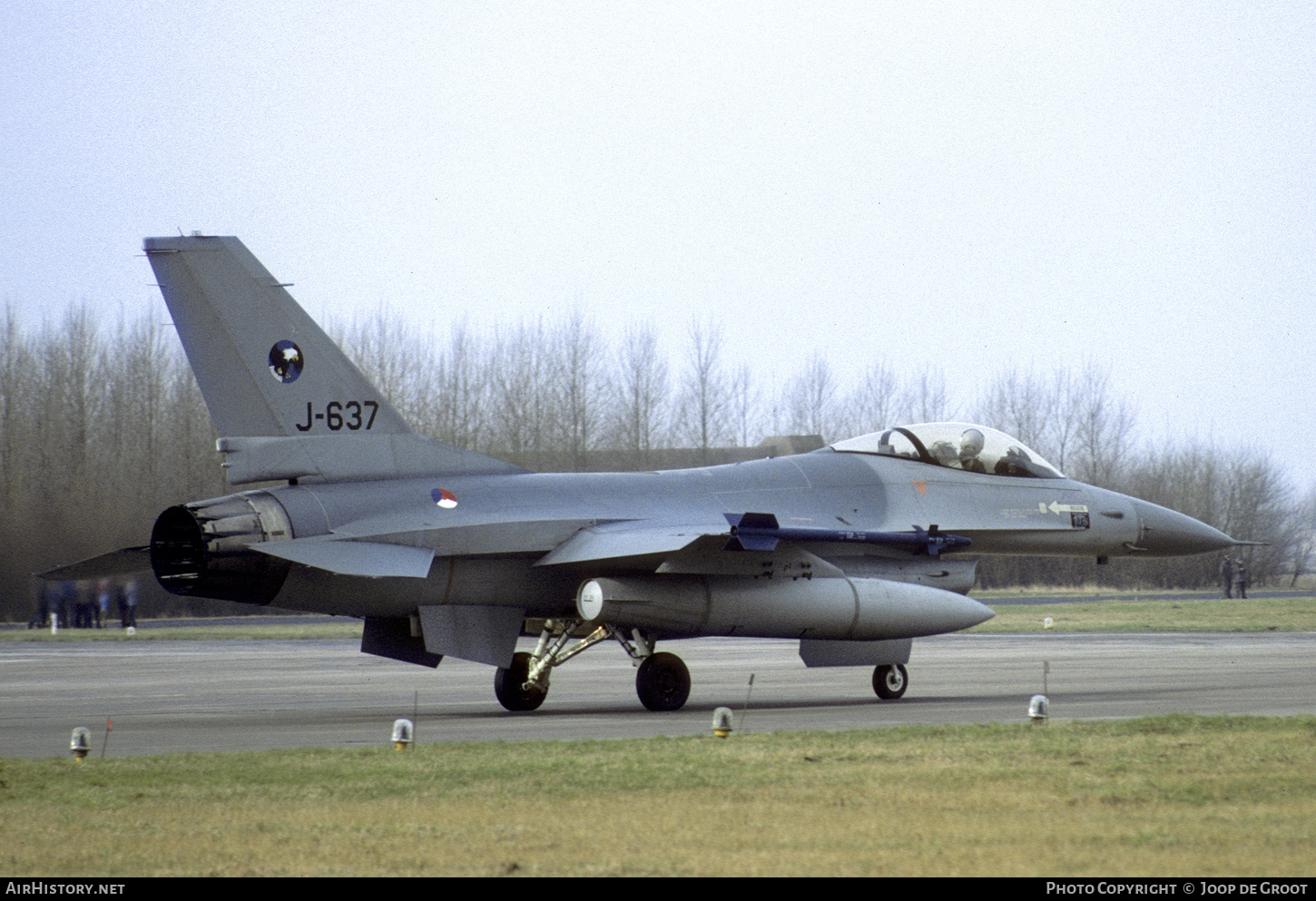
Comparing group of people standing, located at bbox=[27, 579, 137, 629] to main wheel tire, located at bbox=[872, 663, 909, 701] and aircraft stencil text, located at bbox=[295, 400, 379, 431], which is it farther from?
main wheel tire, located at bbox=[872, 663, 909, 701]

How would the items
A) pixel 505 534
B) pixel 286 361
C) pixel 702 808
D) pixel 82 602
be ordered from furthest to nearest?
pixel 82 602
pixel 505 534
pixel 286 361
pixel 702 808

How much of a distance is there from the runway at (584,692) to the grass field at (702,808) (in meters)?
1.89

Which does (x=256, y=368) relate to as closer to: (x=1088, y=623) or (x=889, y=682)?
(x=889, y=682)

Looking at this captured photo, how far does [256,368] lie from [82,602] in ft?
87.4

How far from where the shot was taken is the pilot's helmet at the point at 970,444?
18.0m

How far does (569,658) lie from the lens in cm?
1588

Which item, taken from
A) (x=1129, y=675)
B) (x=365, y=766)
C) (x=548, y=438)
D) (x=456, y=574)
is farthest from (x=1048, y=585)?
(x=365, y=766)

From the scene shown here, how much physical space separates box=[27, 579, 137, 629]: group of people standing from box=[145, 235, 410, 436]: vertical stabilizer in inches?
818

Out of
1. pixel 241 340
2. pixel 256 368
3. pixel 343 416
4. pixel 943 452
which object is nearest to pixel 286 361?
pixel 256 368

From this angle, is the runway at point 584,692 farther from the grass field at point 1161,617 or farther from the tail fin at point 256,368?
the grass field at point 1161,617
